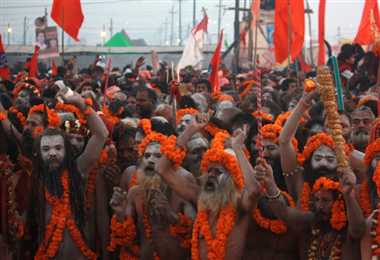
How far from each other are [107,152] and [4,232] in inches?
46.5

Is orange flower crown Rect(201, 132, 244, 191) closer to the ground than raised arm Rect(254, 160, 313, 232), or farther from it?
farther from it

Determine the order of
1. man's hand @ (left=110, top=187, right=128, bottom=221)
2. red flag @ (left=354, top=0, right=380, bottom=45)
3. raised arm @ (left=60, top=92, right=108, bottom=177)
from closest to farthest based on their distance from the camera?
man's hand @ (left=110, top=187, right=128, bottom=221) → raised arm @ (left=60, top=92, right=108, bottom=177) → red flag @ (left=354, top=0, right=380, bottom=45)

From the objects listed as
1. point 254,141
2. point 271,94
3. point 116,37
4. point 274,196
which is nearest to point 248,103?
point 271,94

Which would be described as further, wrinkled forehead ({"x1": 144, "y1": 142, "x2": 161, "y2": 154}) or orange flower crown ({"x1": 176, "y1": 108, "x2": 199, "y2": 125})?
orange flower crown ({"x1": 176, "y1": 108, "x2": 199, "y2": 125})

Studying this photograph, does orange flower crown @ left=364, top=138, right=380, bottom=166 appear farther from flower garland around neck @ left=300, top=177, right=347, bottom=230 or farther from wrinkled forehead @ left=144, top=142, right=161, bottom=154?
wrinkled forehead @ left=144, top=142, right=161, bottom=154

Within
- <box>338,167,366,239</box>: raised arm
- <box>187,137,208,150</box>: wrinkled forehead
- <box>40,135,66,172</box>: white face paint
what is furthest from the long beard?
<box>40,135,66,172</box>: white face paint

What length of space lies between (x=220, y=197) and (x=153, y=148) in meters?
1.09

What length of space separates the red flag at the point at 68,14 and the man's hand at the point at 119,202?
476 centimetres

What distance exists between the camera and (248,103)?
10164mm

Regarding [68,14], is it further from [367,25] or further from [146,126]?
[367,25]

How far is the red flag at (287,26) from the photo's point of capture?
11391mm

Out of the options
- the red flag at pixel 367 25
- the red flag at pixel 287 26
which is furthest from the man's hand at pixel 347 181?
the red flag at pixel 367 25

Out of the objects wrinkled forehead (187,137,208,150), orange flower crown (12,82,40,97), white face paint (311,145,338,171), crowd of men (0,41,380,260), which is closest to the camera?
crowd of men (0,41,380,260)

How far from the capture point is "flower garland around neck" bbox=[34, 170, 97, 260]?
21.8 ft
